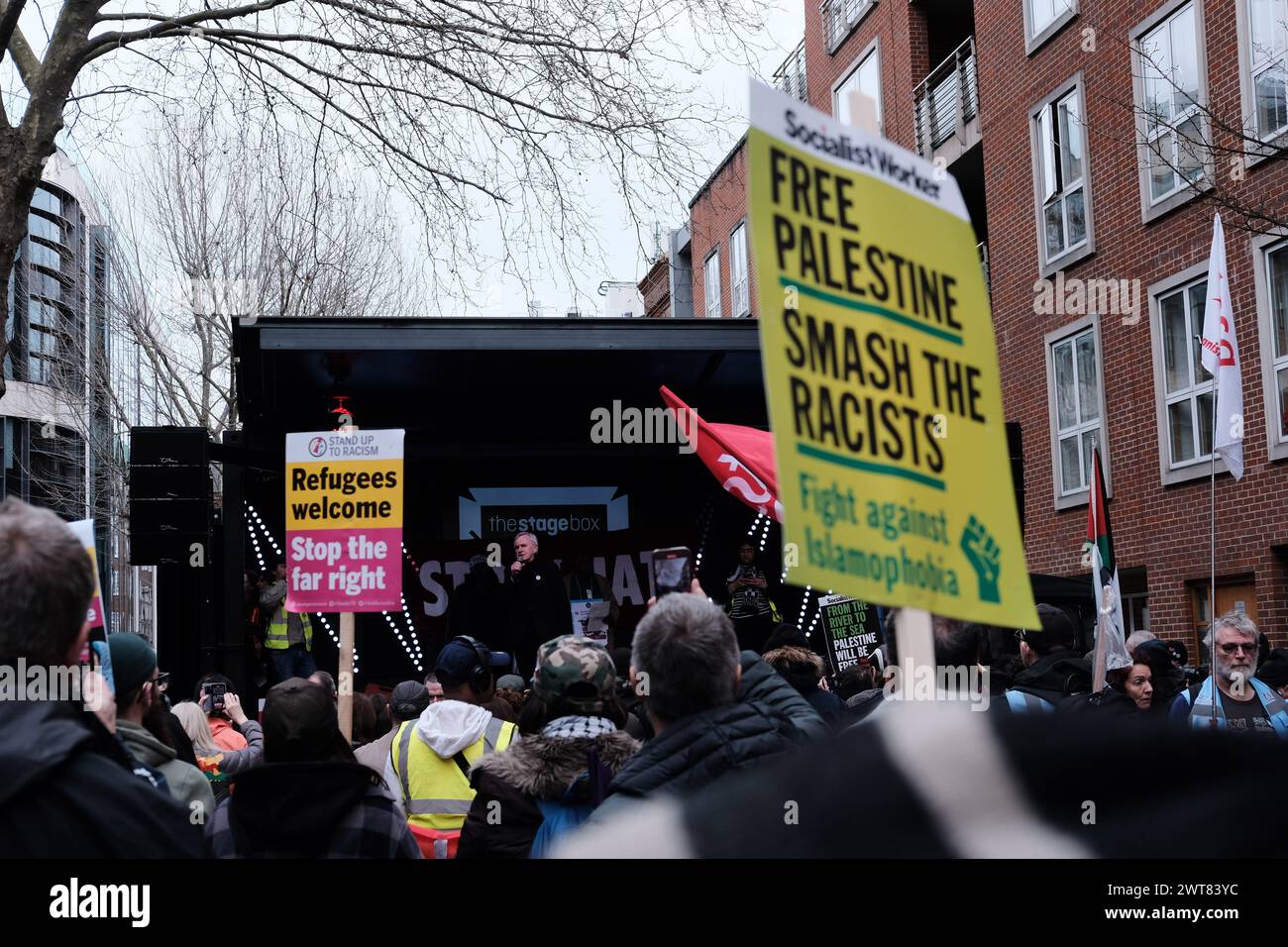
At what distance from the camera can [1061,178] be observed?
20.7 metres

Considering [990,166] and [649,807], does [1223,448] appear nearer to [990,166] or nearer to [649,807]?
[649,807]

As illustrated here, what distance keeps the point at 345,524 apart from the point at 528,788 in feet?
16.8

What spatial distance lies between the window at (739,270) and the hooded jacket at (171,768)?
3037cm

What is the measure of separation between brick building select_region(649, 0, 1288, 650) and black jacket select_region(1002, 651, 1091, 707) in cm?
793

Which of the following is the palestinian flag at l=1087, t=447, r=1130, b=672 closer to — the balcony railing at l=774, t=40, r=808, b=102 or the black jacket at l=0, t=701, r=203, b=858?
the black jacket at l=0, t=701, r=203, b=858

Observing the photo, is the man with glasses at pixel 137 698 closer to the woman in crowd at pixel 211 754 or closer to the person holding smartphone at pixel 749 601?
the woman in crowd at pixel 211 754

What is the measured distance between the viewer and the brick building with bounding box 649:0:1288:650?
16.1m

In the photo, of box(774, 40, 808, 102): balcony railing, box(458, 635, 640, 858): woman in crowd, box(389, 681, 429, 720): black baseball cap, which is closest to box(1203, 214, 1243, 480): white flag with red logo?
box(389, 681, 429, 720): black baseball cap

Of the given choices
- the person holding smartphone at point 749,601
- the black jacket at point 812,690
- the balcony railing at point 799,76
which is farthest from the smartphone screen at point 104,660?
the balcony railing at point 799,76

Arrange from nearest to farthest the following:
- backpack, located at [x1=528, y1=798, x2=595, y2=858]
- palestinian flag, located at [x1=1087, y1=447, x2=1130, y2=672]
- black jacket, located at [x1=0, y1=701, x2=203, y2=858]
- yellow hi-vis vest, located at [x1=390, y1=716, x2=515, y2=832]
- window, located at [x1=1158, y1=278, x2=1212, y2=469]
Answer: black jacket, located at [x1=0, y1=701, x2=203, y2=858] < backpack, located at [x1=528, y1=798, x2=595, y2=858] < yellow hi-vis vest, located at [x1=390, y1=716, x2=515, y2=832] < palestinian flag, located at [x1=1087, y1=447, x2=1130, y2=672] < window, located at [x1=1158, y1=278, x2=1212, y2=469]

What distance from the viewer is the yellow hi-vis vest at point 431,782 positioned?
5.68 meters

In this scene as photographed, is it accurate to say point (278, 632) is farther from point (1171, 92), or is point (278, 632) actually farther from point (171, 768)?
point (1171, 92)
